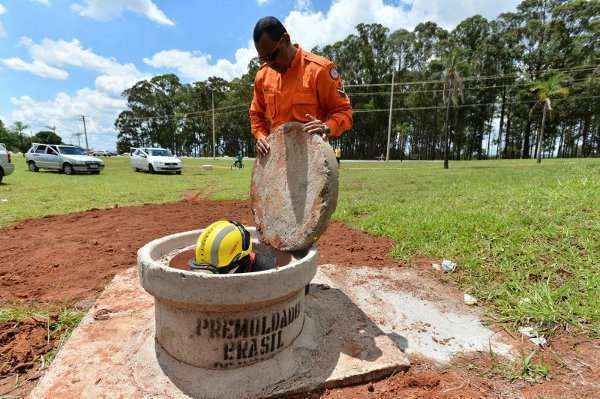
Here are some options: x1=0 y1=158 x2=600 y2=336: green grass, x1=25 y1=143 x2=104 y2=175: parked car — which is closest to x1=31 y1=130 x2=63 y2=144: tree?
x1=25 y1=143 x2=104 y2=175: parked car

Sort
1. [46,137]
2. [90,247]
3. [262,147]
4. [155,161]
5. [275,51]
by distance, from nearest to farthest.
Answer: [275,51], [262,147], [90,247], [155,161], [46,137]

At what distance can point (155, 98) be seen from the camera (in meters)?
61.4

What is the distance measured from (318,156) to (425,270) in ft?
7.46

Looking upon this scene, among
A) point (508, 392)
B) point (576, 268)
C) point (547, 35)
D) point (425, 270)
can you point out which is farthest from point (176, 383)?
point (547, 35)

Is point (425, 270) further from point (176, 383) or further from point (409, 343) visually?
point (176, 383)

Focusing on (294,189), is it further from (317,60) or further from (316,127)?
(317,60)

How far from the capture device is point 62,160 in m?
17.0

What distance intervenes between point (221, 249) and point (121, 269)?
2.51 m

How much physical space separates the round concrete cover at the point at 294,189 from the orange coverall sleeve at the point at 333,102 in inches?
11.7

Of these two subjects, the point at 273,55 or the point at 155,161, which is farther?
the point at 155,161

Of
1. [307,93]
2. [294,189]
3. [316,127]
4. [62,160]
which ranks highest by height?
[307,93]

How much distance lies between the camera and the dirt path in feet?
6.91

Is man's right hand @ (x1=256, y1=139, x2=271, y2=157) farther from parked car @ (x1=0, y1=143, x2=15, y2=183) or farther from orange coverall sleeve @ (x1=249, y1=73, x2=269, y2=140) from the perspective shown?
parked car @ (x1=0, y1=143, x2=15, y2=183)

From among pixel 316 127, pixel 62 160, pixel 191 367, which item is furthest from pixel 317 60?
pixel 62 160
